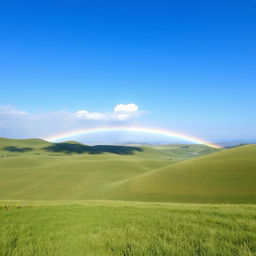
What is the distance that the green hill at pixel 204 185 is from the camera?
3450cm

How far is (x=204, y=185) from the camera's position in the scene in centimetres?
4075

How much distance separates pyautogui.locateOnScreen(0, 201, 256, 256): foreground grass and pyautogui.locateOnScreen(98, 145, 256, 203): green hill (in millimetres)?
29181

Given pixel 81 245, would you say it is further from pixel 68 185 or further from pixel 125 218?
pixel 68 185

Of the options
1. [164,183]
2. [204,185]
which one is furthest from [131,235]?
[164,183]

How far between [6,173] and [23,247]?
100 metres

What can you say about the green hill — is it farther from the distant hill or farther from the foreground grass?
the foreground grass

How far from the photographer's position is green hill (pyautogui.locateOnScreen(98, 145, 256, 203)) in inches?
1358

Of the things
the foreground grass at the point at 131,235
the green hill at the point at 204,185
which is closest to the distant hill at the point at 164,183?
the green hill at the point at 204,185

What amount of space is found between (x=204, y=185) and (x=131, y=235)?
129 feet

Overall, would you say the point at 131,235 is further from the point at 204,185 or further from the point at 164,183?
the point at 164,183

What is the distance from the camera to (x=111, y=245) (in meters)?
5.35

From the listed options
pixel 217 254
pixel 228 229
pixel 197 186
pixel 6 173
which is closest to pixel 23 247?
pixel 217 254

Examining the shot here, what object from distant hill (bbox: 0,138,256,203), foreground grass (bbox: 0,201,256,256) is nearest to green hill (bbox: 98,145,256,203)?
distant hill (bbox: 0,138,256,203)

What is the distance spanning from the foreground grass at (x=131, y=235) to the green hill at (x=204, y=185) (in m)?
29.2
